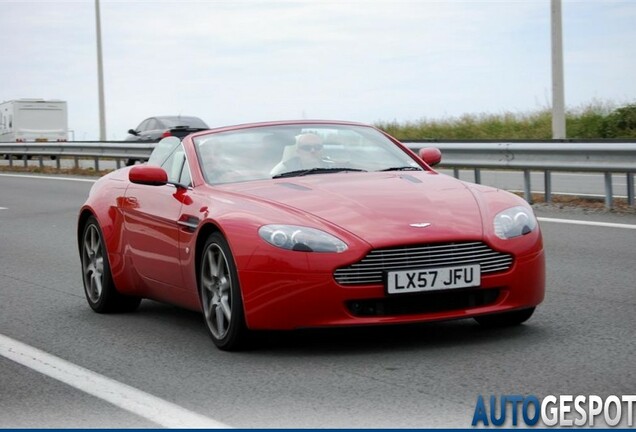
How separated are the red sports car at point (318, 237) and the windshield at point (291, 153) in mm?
10

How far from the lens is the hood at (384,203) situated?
669cm

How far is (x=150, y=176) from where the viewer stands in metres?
8.03

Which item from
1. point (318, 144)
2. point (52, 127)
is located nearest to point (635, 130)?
point (318, 144)

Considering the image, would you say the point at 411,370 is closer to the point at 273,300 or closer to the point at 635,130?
the point at 273,300

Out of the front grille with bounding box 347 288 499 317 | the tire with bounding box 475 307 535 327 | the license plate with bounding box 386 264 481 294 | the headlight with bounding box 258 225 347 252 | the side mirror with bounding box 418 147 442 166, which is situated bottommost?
the tire with bounding box 475 307 535 327

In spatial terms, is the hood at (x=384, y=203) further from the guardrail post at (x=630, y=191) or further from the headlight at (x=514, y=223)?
the guardrail post at (x=630, y=191)

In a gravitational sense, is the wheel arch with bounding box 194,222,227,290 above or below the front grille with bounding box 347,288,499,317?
above

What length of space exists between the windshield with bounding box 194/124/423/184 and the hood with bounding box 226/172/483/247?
0.23m

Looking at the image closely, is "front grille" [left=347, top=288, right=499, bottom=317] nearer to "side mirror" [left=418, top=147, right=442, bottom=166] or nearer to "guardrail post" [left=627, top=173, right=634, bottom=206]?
"side mirror" [left=418, top=147, right=442, bottom=166]

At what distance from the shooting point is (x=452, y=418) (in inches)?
203

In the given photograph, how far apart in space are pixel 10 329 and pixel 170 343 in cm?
132

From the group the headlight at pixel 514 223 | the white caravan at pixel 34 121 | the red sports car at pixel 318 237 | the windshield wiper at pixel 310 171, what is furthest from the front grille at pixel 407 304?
the white caravan at pixel 34 121

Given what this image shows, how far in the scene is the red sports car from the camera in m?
6.62
